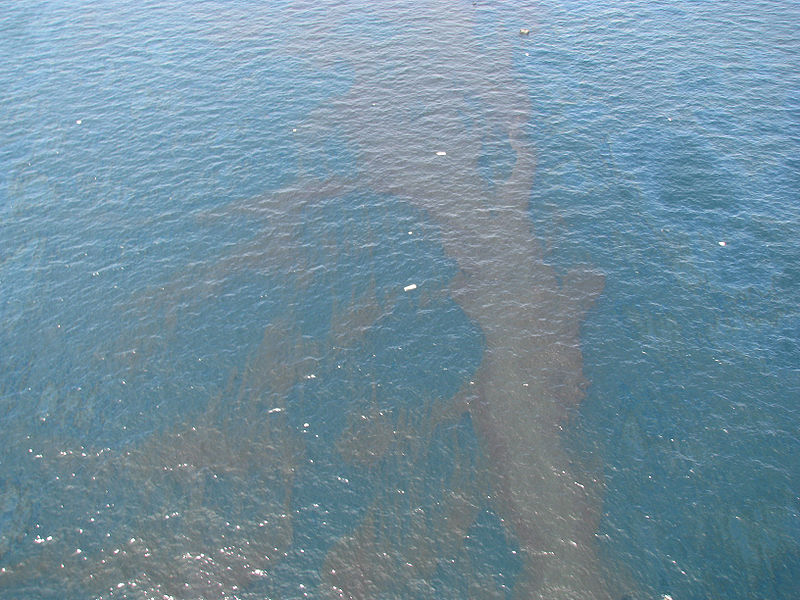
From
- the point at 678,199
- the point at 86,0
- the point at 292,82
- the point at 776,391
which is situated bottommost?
the point at 776,391

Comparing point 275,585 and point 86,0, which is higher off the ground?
point 86,0

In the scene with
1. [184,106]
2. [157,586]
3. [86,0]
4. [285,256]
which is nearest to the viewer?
[157,586]

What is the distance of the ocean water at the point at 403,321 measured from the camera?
6475cm

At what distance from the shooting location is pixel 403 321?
8712 centimetres

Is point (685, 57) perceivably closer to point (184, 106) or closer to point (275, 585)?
point (184, 106)

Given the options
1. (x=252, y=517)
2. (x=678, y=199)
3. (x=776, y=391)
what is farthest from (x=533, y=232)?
(x=252, y=517)

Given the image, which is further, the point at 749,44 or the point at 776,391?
the point at 749,44

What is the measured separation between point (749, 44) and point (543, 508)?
126 meters

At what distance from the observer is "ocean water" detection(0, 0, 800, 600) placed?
2549 inches

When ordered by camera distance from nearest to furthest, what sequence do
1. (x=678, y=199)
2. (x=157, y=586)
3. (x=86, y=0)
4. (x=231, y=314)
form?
(x=157, y=586)
(x=231, y=314)
(x=678, y=199)
(x=86, y=0)

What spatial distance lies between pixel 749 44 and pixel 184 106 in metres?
124

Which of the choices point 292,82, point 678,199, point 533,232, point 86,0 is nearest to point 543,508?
point 533,232

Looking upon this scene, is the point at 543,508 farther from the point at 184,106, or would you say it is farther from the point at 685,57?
the point at 685,57

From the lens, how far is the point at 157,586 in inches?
2450
